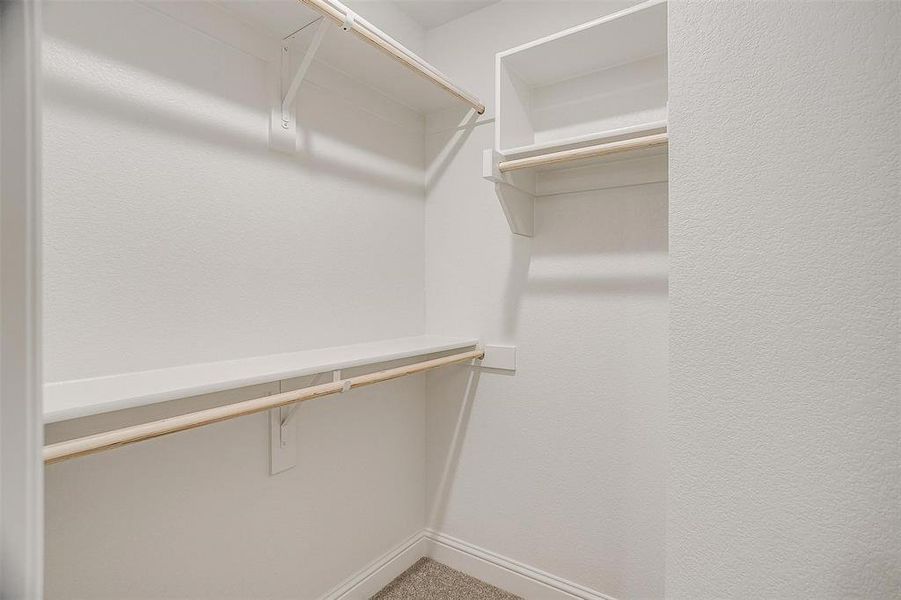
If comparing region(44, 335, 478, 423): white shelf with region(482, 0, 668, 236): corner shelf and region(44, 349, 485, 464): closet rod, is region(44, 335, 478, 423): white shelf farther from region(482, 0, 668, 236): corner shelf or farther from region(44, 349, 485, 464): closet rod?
→ region(482, 0, 668, 236): corner shelf

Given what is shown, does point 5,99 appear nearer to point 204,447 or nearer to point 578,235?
point 204,447

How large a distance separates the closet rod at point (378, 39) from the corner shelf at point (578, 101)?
181 mm

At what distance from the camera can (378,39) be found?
4.09ft

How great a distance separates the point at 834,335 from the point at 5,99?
3.92 ft

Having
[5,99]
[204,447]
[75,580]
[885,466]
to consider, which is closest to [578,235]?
[885,466]

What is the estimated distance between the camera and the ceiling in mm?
1718

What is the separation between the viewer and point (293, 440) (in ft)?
4.48

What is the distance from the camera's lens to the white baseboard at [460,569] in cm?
155

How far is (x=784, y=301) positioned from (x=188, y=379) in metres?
1.19

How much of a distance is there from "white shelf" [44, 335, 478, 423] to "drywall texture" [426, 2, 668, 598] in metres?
0.42

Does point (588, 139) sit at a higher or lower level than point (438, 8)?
lower

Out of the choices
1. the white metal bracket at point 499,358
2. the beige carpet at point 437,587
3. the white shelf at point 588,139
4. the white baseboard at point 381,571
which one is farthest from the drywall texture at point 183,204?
the beige carpet at point 437,587

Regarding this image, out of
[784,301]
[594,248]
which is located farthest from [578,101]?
[784,301]

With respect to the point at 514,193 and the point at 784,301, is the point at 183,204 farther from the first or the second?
the point at 784,301
